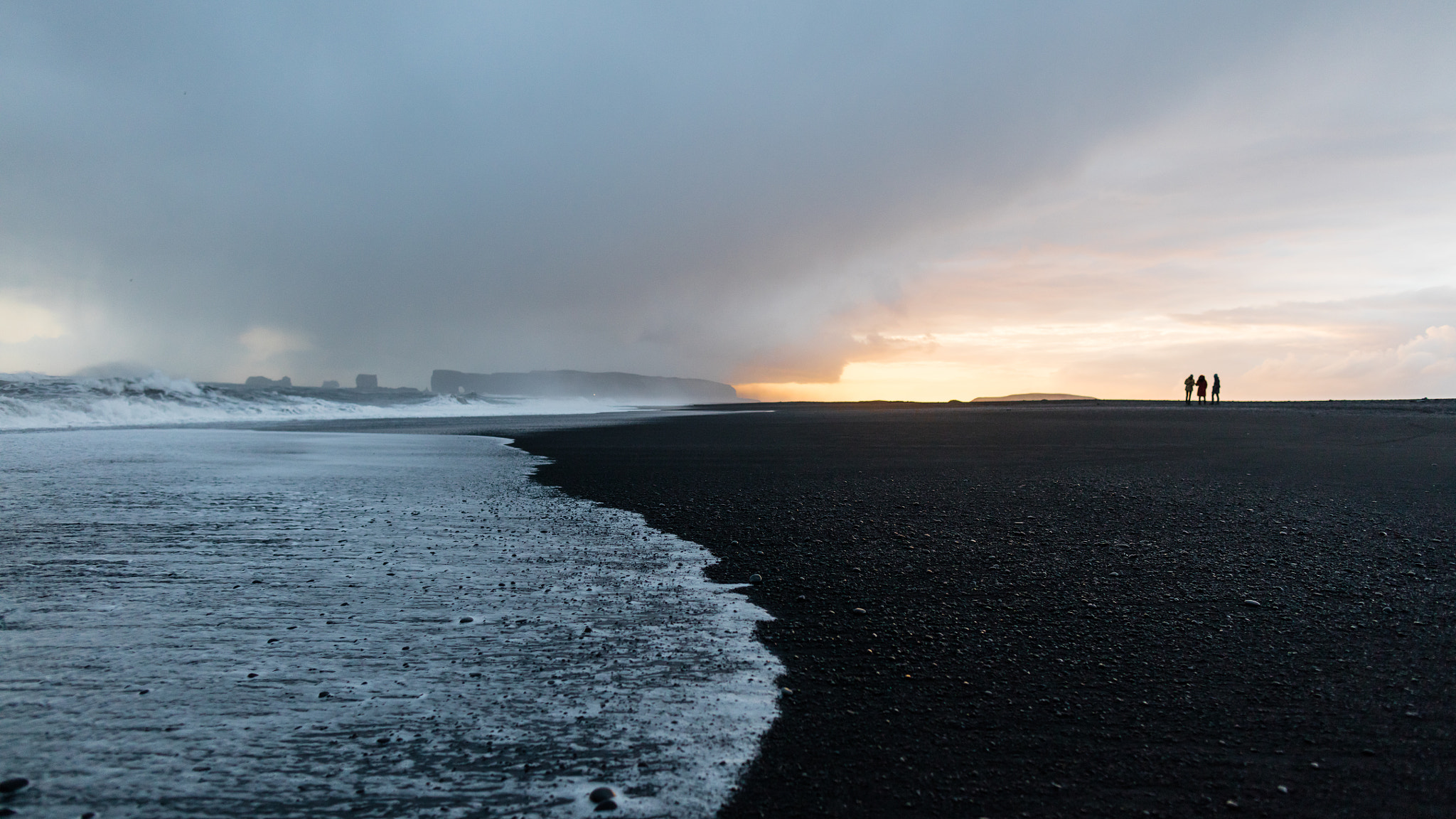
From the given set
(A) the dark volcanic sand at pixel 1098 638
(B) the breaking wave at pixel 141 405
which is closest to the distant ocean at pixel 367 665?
(A) the dark volcanic sand at pixel 1098 638

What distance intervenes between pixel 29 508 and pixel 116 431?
17831mm

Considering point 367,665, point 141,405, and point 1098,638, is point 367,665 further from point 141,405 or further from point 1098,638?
point 141,405

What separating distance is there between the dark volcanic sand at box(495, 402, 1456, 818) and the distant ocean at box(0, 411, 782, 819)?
1.46 ft

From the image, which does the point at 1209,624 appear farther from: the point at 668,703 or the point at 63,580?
the point at 63,580

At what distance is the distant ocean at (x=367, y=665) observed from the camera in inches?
97.3

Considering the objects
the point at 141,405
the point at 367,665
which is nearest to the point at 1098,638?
the point at 367,665

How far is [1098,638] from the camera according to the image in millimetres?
3812

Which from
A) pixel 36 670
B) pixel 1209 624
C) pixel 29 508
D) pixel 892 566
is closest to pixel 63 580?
pixel 36 670

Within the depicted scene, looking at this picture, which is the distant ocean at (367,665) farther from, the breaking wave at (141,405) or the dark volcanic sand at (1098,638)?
the breaking wave at (141,405)

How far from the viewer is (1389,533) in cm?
605

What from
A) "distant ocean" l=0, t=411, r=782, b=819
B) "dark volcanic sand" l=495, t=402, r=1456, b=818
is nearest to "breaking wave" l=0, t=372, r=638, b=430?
"distant ocean" l=0, t=411, r=782, b=819

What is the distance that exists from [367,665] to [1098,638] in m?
3.93

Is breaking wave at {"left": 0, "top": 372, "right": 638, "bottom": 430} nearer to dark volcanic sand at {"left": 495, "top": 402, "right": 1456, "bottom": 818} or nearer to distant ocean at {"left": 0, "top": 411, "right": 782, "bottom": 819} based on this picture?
distant ocean at {"left": 0, "top": 411, "right": 782, "bottom": 819}

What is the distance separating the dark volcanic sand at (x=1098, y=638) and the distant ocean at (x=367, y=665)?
0.45 m
